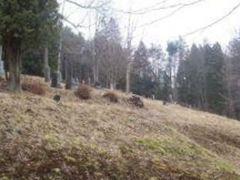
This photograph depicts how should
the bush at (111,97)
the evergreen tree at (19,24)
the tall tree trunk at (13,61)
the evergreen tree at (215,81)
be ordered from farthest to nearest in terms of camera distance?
1. the evergreen tree at (215,81)
2. the bush at (111,97)
3. the tall tree trunk at (13,61)
4. the evergreen tree at (19,24)

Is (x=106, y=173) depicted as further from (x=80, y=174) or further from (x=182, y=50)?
(x=182, y=50)

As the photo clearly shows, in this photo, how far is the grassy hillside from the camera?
35.1ft

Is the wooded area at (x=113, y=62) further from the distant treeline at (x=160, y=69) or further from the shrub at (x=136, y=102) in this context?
the shrub at (x=136, y=102)

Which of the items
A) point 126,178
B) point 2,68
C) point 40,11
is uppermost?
point 40,11

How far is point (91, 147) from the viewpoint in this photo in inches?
488

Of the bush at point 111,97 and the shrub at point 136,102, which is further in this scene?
the shrub at point 136,102

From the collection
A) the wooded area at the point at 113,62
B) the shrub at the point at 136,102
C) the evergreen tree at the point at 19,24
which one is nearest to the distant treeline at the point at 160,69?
the wooded area at the point at 113,62

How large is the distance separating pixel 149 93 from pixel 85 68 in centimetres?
863

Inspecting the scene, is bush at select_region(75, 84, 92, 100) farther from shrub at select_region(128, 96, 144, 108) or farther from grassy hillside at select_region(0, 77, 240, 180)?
grassy hillside at select_region(0, 77, 240, 180)

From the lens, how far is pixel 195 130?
20797 millimetres

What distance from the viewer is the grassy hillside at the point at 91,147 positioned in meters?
10.7

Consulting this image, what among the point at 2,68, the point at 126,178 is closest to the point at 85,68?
the point at 2,68

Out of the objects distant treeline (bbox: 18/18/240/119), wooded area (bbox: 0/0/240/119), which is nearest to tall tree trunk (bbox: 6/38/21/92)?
wooded area (bbox: 0/0/240/119)

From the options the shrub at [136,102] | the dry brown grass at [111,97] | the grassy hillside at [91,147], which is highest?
the dry brown grass at [111,97]
